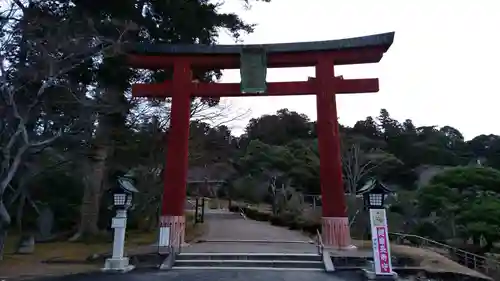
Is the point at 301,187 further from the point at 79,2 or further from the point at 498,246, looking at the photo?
the point at 79,2

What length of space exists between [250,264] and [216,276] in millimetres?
1391

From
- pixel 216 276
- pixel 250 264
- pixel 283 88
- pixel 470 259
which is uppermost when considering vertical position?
pixel 283 88

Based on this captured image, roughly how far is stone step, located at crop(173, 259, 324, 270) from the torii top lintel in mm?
5884

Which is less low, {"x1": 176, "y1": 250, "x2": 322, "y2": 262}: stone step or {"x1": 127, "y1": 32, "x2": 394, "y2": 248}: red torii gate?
{"x1": 127, "y1": 32, "x2": 394, "y2": 248}: red torii gate

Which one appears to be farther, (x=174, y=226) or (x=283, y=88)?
(x=283, y=88)

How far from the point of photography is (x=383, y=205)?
897 centimetres

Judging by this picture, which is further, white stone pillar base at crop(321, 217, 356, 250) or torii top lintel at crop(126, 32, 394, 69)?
torii top lintel at crop(126, 32, 394, 69)

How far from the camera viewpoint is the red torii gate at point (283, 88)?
11336mm

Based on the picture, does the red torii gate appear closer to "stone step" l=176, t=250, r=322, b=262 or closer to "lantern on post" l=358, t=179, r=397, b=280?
"stone step" l=176, t=250, r=322, b=262

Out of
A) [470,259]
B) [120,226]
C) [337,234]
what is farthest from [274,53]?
[470,259]

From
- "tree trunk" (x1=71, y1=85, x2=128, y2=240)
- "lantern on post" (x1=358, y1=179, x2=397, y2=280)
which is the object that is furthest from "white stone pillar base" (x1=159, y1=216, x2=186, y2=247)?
"lantern on post" (x1=358, y1=179, x2=397, y2=280)

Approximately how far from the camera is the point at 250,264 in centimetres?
988

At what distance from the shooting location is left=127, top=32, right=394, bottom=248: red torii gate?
11336 millimetres

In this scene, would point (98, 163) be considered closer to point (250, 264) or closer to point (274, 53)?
point (274, 53)
